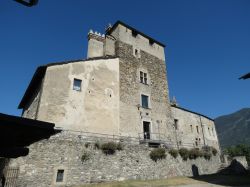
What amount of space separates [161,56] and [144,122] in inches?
404

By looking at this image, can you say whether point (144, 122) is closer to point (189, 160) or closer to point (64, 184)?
point (189, 160)

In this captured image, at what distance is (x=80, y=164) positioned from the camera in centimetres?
1419

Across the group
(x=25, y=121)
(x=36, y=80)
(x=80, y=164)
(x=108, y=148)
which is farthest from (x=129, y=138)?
(x=25, y=121)

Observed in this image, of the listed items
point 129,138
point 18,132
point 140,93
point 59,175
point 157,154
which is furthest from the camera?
point 140,93

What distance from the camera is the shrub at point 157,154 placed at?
17.9 m

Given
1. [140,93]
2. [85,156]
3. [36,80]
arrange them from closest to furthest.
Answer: [85,156] < [36,80] < [140,93]

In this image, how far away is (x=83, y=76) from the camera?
63.8 ft

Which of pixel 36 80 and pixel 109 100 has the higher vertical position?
pixel 36 80

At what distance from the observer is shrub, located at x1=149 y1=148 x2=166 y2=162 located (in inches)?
705

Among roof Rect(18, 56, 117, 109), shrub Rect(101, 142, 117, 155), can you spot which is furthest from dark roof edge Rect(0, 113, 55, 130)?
roof Rect(18, 56, 117, 109)

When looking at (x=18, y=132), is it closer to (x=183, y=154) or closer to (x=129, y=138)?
(x=129, y=138)

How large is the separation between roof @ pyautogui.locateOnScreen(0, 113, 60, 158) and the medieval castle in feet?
30.5

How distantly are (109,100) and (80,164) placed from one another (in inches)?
299

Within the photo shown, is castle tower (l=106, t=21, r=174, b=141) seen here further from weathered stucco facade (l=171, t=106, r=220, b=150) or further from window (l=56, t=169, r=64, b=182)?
window (l=56, t=169, r=64, b=182)
